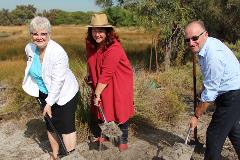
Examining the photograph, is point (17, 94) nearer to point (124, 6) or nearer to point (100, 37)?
point (100, 37)

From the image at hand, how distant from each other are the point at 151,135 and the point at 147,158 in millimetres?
880

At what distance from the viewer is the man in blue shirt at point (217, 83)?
386 centimetres

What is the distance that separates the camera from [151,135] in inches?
242

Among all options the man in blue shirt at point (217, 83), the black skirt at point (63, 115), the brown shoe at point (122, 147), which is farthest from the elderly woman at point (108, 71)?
the man in blue shirt at point (217, 83)

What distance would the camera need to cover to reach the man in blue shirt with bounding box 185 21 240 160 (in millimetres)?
3859

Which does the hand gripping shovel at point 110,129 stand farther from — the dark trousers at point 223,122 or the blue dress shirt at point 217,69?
the blue dress shirt at point 217,69

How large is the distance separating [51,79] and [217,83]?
1.69 m

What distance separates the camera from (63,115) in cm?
475

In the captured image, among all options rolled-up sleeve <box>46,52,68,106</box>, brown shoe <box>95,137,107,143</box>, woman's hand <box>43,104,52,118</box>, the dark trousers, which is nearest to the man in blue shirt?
the dark trousers

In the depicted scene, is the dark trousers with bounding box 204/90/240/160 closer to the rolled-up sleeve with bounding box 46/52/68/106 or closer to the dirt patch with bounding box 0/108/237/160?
the dirt patch with bounding box 0/108/237/160

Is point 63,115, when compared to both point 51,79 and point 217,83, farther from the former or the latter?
point 217,83

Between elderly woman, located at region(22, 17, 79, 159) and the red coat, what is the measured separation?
0.42m

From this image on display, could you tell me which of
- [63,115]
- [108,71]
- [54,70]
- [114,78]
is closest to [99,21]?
[108,71]

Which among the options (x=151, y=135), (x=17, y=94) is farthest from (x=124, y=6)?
(x=151, y=135)
